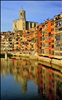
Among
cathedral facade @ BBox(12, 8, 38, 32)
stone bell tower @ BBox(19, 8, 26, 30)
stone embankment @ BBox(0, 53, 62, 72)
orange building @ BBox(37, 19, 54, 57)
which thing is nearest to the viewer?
stone embankment @ BBox(0, 53, 62, 72)

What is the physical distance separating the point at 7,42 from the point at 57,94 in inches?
3730

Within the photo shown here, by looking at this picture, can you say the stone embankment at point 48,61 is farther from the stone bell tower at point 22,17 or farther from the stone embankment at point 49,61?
the stone bell tower at point 22,17

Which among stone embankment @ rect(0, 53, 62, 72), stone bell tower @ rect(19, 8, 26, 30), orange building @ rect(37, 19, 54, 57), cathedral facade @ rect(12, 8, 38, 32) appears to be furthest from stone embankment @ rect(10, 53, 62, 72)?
cathedral facade @ rect(12, 8, 38, 32)

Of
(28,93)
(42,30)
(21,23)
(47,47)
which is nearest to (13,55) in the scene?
(42,30)

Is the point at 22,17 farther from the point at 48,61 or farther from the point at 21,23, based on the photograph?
the point at 48,61

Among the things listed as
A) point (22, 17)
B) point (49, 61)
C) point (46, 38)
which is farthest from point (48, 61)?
point (22, 17)

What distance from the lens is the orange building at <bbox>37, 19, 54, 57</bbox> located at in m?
69.4

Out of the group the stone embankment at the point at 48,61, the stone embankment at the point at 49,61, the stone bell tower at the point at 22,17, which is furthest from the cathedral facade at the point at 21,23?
the stone embankment at the point at 49,61

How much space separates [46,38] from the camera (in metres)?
75.9

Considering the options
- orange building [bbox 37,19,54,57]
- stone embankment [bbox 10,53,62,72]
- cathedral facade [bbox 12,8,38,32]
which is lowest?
stone embankment [bbox 10,53,62,72]

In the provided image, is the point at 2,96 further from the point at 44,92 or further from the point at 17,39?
the point at 17,39

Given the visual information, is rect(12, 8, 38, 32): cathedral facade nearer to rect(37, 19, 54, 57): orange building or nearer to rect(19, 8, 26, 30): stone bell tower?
rect(19, 8, 26, 30): stone bell tower

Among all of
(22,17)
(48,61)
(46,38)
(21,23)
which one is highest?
(22,17)

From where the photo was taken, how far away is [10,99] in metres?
25.6
